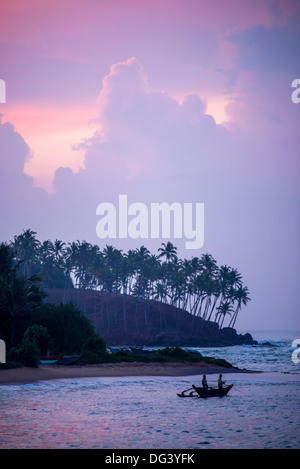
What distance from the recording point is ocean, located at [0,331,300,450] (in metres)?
19.8

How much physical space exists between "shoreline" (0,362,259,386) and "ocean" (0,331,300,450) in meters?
2.14

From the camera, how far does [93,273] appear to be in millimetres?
143625

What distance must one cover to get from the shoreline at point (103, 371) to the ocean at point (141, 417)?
7.01 ft

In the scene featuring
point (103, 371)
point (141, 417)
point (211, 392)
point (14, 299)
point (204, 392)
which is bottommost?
point (103, 371)

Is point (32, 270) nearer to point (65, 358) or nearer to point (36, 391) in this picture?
point (65, 358)

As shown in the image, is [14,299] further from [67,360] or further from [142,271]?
[142,271]

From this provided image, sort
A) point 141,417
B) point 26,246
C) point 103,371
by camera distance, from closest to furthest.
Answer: point 141,417, point 103,371, point 26,246

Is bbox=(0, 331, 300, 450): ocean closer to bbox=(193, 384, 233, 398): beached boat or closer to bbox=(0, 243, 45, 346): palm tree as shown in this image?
bbox=(193, 384, 233, 398): beached boat

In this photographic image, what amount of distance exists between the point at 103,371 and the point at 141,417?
22.6 meters

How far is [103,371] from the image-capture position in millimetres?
47312

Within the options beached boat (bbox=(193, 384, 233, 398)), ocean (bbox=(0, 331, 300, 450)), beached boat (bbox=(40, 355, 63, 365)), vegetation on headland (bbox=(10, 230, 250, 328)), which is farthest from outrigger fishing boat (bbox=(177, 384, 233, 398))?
vegetation on headland (bbox=(10, 230, 250, 328))

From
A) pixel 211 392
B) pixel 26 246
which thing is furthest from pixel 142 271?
pixel 211 392

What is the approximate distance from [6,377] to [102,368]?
1223 cm
